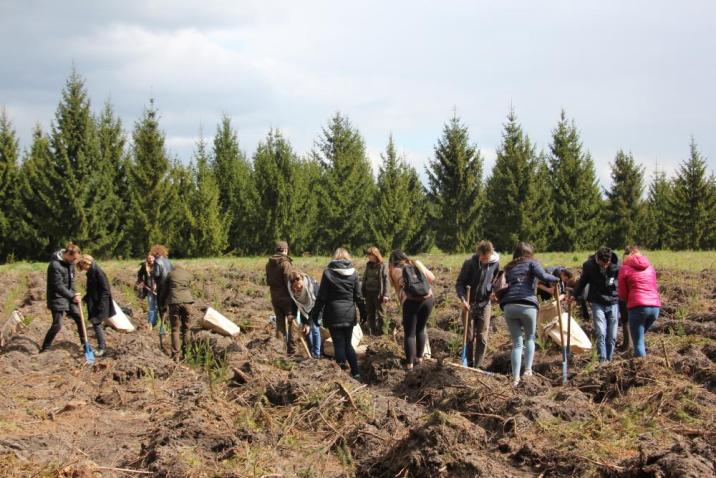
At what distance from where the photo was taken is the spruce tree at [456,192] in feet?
118

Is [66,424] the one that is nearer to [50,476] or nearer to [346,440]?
[50,476]

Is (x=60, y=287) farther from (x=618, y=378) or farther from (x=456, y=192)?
(x=456, y=192)

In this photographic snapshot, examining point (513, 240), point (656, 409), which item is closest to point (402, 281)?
point (656, 409)

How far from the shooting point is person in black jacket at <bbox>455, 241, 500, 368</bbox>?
9195mm

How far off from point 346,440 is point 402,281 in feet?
10.3

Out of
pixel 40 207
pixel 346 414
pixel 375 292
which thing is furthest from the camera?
pixel 40 207

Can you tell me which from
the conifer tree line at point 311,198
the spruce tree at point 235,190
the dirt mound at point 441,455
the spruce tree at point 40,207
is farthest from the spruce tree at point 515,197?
the dirt mound at point 441,455

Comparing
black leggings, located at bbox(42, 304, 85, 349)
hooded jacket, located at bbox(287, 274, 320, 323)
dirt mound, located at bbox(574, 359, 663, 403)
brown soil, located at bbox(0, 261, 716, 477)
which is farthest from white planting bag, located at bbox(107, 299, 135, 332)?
dirt mound, located at bbox(574, 359, 663, 403)

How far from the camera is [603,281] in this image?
9.30m

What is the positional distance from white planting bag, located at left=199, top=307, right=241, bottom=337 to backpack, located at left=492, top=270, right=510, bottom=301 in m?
4.73

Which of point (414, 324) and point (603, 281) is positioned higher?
point (603, 281)

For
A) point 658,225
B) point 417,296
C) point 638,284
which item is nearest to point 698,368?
point 638,284

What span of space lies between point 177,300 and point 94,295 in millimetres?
1220

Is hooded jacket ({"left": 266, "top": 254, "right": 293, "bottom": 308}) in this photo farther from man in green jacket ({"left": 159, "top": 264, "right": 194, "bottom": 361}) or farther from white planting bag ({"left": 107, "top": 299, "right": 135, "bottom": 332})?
white planting bag ({"left": 107, "top": 299, "right": 135, "bottom": 332})
